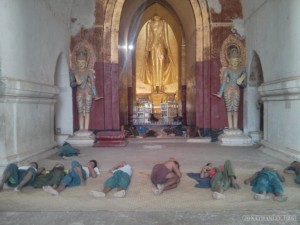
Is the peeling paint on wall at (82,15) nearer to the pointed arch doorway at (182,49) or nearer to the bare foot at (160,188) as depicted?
the pointed arch doorway at (182,49)

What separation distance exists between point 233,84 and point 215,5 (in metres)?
2.11

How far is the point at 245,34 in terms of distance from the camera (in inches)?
324

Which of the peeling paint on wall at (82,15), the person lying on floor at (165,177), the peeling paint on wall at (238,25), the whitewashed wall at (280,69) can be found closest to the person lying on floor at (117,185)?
the person lying on floor at (165,177)

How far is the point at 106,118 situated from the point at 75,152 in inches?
88.3

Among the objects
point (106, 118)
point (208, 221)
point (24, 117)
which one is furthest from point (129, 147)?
point (208, 221)

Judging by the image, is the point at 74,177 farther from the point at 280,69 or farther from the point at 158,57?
the point at 158,57

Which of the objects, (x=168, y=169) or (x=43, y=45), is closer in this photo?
(x=168, y=169)

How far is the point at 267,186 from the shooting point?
386cm

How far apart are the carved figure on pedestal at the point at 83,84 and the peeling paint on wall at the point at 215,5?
3434mm

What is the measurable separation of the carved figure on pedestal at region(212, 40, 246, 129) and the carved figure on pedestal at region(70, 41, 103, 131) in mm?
3236

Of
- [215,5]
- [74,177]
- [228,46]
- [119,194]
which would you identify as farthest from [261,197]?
[215,5]

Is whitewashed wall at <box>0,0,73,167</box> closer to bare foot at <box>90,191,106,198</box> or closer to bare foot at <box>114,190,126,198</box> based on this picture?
bare foot at <box>90,191,106,198</box>

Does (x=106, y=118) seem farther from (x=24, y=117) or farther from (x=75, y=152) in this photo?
(x=24, y=117)

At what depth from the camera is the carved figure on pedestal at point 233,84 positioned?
8.05m
